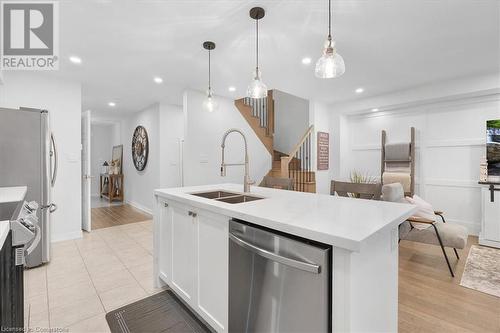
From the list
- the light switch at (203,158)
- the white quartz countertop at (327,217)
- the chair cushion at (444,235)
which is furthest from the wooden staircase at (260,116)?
the white quartz countertop at (327,217)

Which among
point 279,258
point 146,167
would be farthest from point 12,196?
point 146,167

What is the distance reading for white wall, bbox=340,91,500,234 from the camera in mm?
3863

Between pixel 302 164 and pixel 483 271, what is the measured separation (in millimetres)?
3348

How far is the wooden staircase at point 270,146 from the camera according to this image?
4.81 m

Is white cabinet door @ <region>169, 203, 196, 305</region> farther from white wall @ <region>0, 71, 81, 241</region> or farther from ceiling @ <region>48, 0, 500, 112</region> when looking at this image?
white wall @ <region>0, 71, 81, 241</region>

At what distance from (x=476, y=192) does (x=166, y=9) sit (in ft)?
16.7

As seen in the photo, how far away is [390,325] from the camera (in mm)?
1289

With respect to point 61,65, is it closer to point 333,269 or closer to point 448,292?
point 333,269

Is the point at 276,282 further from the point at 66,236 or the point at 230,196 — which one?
the point at 66,236

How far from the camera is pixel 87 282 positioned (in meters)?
2.41

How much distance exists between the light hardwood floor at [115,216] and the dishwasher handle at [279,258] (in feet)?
13.5

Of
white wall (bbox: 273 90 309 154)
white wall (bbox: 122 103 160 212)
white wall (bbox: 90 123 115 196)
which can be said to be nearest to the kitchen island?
A: white wall (bbox: 122 103 160 212)

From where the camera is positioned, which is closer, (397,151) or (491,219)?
(491,219)

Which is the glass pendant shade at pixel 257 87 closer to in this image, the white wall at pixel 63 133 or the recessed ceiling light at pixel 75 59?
the recessed ceiling light at pixel 75 59
